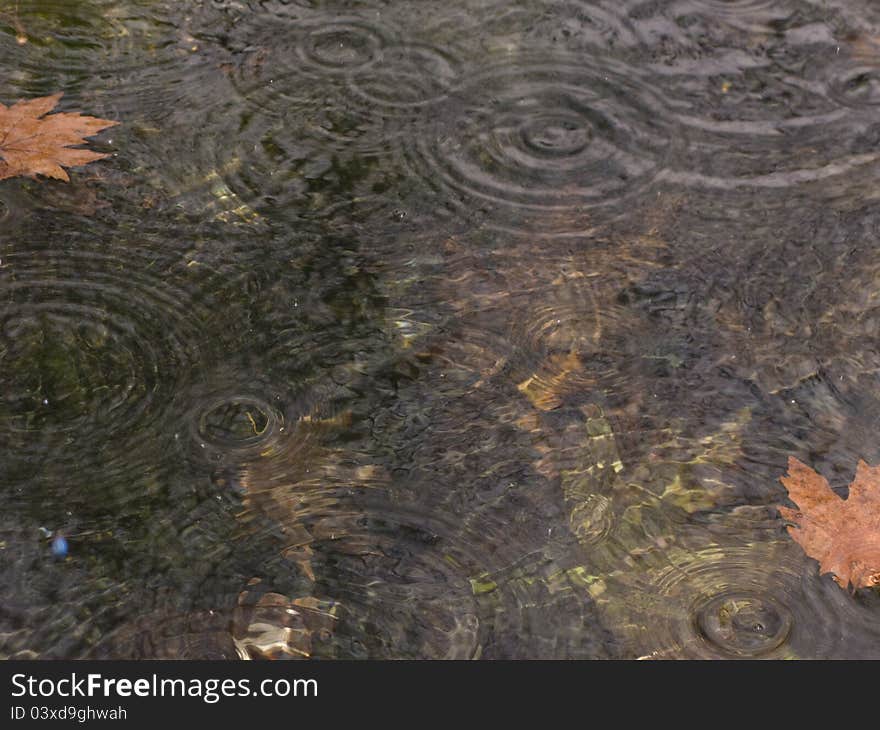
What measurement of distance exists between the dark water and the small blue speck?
30 mm

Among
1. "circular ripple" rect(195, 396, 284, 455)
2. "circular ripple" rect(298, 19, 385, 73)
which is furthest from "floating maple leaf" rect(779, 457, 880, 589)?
"circular ripple" rect(298, 19, 385, 73)

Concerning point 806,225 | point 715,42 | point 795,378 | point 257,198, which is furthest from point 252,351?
point 715,42

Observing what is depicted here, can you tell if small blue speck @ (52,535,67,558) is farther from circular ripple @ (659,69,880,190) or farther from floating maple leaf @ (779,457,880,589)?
circular ripple @ (659,69,880,190)

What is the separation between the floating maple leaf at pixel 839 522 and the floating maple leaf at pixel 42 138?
2.10 meters

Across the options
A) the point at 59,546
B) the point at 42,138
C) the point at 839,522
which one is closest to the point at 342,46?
the point at 42,138

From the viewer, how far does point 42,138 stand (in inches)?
138

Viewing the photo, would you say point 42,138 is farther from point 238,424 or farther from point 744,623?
point 744,623

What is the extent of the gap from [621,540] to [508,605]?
0.29 m

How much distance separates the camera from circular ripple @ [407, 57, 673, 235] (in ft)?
11.1

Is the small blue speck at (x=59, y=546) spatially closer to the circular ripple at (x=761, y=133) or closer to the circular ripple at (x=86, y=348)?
the circular ripple at (x=86, y=348)

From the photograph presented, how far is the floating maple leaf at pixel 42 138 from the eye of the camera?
3.42 m

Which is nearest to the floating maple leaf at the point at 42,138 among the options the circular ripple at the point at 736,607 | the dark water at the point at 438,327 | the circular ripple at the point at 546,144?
the dark water at the point at 438,327

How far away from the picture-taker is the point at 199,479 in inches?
107

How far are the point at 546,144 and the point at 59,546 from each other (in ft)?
5.88
